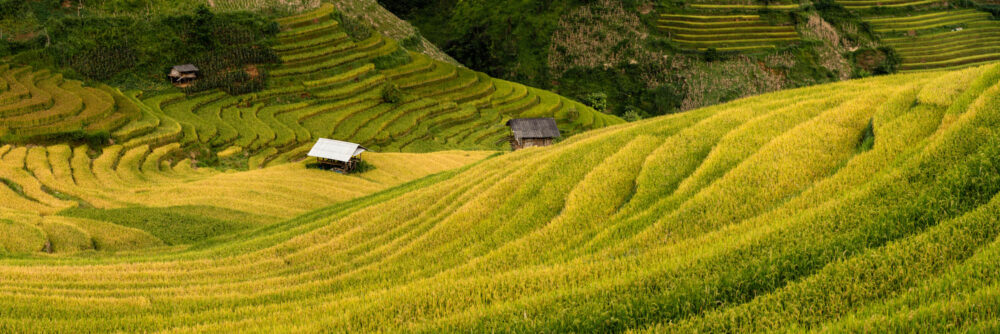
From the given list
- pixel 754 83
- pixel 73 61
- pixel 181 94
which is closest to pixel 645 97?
pixel 754 83

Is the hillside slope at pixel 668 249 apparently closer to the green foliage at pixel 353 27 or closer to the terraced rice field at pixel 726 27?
the green foliage at pixel 353 27

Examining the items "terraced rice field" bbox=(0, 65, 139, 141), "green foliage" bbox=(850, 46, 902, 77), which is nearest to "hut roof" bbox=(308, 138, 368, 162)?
"terraced rice field" bbox=(0, 65, 139, 141)

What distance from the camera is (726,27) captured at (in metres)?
71.1

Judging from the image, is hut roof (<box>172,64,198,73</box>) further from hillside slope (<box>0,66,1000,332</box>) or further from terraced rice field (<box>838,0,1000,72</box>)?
terraced rice field (<box>838,0,1000,72</box>)

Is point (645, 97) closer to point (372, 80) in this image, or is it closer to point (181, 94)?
point (372, 80)

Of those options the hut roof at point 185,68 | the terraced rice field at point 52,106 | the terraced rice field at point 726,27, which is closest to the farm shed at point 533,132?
the terraced rice field at point 52,106

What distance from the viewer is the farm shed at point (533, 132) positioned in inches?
1580

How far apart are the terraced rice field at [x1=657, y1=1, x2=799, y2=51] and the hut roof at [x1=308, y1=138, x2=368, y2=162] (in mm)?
52589

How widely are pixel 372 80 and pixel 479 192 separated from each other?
134ft

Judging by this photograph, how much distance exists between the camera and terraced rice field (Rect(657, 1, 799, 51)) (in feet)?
224

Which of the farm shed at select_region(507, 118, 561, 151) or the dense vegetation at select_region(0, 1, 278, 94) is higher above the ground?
the dense vegetation at select_region(0, 1, 278, 94)

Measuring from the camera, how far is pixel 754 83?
64250 mm

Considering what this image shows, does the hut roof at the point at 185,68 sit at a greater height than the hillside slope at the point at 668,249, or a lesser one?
lesser

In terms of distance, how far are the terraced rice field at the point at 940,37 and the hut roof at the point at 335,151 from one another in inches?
2586
